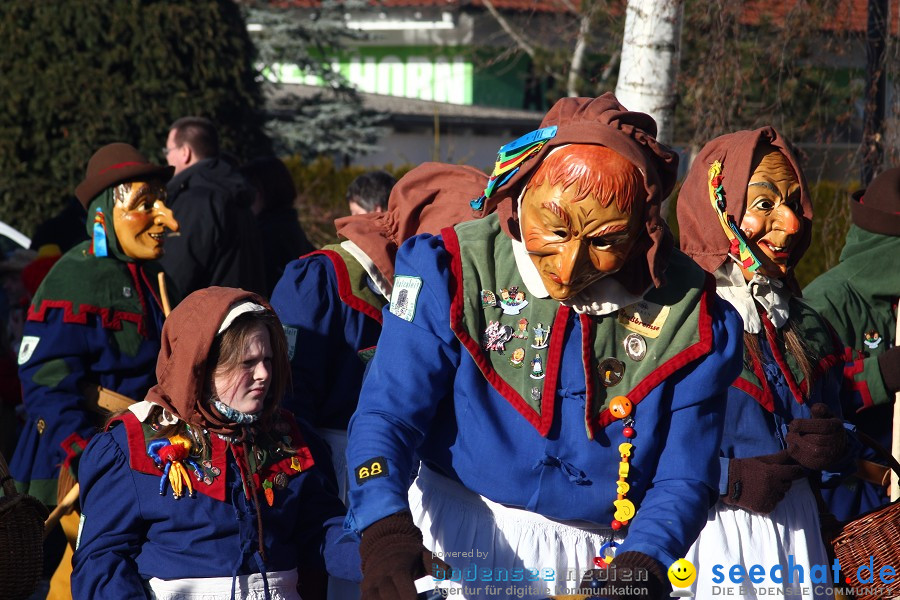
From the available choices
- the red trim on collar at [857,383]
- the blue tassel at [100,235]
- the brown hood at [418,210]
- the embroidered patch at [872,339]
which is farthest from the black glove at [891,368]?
the blue tassel at [100,235]

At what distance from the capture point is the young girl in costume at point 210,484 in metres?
3.23

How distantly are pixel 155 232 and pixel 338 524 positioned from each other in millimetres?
2079

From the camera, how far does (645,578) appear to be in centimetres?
250

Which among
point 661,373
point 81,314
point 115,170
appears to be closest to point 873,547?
point 661,373

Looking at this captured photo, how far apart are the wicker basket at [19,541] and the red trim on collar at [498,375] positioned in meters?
1.56

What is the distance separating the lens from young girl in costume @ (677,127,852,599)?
3523mm

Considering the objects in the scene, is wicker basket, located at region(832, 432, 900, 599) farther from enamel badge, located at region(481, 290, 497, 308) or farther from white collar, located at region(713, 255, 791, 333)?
enamel badge, located at region(481, 290, 497, 308)

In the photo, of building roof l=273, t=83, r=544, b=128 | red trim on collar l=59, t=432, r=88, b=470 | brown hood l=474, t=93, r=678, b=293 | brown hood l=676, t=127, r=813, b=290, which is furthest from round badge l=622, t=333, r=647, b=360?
building roof l=273, t=83, r=544, b=128

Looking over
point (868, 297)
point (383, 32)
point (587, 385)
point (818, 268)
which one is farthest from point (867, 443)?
point (383, 32)

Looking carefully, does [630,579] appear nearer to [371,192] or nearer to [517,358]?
[517,358]

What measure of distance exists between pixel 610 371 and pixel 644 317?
0.51 feet

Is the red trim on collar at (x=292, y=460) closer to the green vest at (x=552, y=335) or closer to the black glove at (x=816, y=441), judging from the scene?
the green vest at (x=552, y=335)

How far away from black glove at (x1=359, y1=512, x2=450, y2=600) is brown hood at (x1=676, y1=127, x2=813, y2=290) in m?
1.75

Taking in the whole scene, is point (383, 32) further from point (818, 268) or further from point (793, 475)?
point (793, 475)
